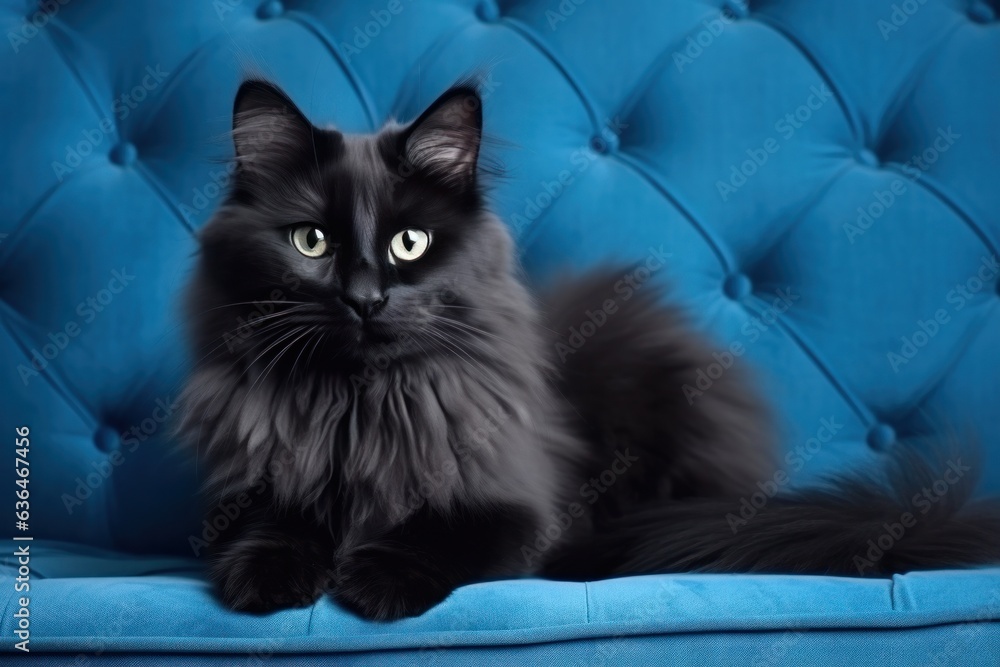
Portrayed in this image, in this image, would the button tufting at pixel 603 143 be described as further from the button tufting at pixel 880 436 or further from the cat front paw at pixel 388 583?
the cat front paw at pixel 388 583

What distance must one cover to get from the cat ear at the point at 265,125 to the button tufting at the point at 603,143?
77 cm

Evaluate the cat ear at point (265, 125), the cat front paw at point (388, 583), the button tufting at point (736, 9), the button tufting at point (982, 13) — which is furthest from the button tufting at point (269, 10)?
the button tufting at point (982, 13)

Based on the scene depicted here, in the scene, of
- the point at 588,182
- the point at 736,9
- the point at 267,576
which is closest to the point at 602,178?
the point at 588,182

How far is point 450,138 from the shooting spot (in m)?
1.28

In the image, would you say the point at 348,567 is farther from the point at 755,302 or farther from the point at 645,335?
the point at 755,302

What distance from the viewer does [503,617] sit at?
0.96m

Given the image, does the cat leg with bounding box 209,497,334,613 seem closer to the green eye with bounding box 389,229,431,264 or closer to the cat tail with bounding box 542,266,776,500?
the green eye with bounding box 389,229,431,264

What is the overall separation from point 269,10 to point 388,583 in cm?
137

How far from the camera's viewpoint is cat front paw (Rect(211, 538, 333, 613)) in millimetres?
973

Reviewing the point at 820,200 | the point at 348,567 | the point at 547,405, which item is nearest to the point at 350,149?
the point at 547,405

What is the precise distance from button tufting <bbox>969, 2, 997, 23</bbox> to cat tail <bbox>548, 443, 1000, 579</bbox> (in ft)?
3.46

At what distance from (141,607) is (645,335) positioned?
978 mm

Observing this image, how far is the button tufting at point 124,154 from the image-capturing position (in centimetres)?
175

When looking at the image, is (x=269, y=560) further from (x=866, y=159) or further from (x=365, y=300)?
(x=866, y=159)
